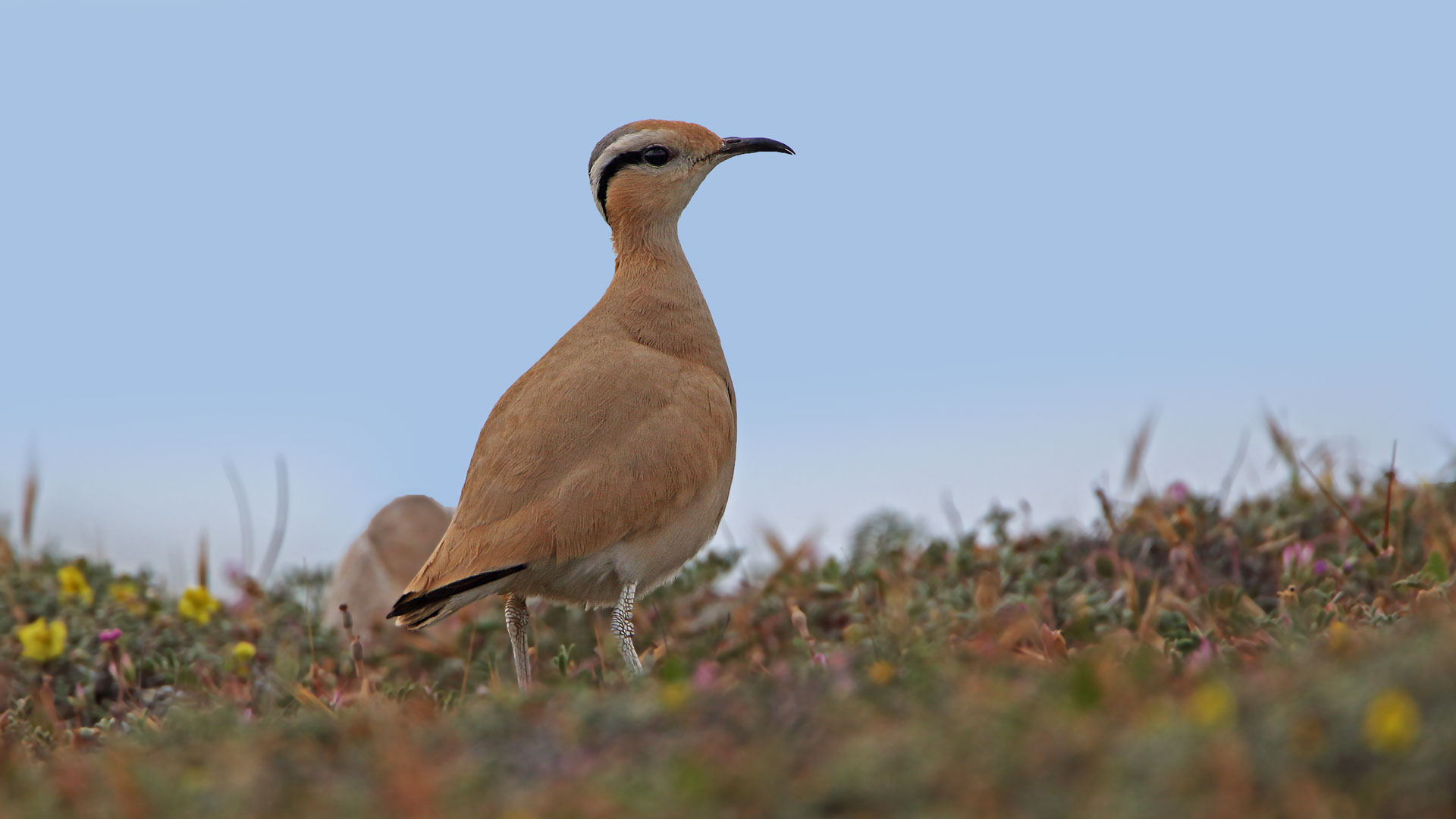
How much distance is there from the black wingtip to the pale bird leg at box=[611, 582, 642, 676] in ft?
1.67

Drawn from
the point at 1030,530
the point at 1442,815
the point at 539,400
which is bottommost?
the point at 1442,815

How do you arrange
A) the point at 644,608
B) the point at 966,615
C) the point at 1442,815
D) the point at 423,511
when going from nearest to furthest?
the point at 1442,815 < the point at 966,615 < the point at 644,608 < the point at 423,511

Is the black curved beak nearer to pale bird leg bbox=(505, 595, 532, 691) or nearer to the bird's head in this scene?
the bird's head

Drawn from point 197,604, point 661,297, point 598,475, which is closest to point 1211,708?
point 598,475

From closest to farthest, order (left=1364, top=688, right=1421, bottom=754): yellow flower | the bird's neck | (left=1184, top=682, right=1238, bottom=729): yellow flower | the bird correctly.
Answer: (left=1364, top=688, right=1421, bottom=754): yellow flower < (left=1184, top=682, right=1238, bottom=729): yellow flower < the bird < the bird's neck

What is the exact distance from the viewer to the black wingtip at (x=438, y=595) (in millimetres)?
5094

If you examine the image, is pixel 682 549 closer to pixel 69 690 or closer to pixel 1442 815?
pixel 69 690

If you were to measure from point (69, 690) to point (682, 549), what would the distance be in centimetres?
272

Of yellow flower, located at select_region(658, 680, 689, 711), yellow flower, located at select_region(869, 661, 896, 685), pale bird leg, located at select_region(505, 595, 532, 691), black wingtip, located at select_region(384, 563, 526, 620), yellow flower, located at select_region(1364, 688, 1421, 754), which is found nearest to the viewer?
yellow flower, located at select_region(1364, 688, 1421, 754)

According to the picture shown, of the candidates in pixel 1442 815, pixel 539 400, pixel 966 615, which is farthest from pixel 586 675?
pixel 1442 815

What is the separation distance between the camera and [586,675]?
5.77 meters

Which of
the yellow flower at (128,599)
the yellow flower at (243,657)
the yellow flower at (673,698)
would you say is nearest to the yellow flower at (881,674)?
the yellow flower at (673,698)

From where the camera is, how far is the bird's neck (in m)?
6.25

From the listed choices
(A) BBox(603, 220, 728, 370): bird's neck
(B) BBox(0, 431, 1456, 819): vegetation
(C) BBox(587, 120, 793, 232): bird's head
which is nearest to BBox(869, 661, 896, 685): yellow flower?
(B) BBox(0, 431, 1456, 819): vegetation
